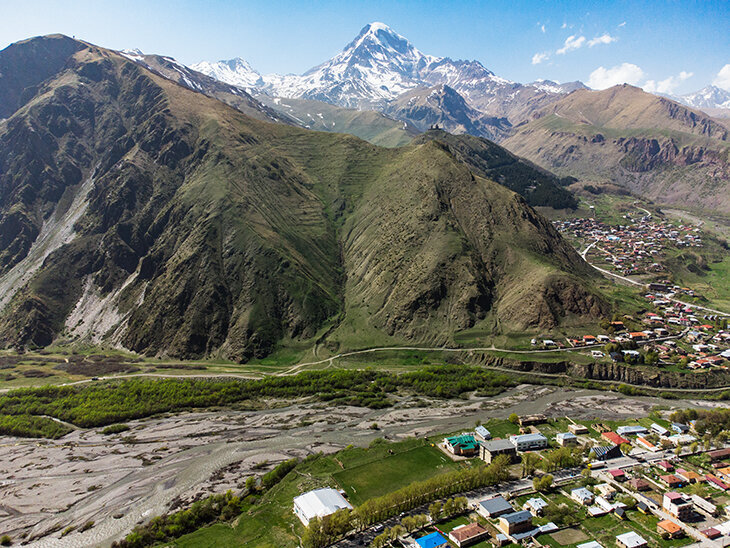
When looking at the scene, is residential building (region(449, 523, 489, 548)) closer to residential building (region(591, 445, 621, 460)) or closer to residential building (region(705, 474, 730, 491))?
residential building (region(591, 445, 621, 460))

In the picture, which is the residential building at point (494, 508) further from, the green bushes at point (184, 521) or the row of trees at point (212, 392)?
the row of trees at point (212, 392)

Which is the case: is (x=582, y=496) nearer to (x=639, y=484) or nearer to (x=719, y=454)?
(x=639, y=484)

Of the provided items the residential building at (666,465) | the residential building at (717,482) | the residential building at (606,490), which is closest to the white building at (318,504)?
the residential building at (606,490)

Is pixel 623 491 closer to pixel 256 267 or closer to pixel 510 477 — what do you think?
pixel 510 477

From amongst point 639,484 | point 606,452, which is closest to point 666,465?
point 606,452

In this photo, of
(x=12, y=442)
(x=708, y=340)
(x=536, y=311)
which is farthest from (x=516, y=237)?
(x=12, y=442)

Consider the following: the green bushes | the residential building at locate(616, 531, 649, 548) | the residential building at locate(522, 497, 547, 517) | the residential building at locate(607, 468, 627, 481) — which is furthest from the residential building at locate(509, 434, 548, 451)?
the green bushes
